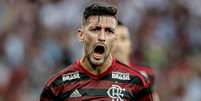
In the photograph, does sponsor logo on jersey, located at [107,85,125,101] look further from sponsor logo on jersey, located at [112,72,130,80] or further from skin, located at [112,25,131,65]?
skin, located at [112,25,131,65]

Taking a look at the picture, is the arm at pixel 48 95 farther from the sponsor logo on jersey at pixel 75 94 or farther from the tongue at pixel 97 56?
the tongue at pixel 97 56

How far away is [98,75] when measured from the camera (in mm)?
4895

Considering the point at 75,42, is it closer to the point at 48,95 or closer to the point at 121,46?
the point at 121,46

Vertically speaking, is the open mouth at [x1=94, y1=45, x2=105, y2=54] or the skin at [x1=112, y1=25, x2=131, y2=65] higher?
the open mouth at [x1=94, y1=45, x2=105, y2=54]

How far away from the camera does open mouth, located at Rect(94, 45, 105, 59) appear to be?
15.7 ft

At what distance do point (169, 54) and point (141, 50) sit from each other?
17.2 inches

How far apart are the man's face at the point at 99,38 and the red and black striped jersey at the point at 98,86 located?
0.13 m

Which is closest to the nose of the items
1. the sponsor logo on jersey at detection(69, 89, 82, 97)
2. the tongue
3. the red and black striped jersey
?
the tongue

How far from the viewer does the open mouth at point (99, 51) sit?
478 cm

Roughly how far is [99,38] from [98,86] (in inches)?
13.1

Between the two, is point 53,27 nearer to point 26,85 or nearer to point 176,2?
point 26,85

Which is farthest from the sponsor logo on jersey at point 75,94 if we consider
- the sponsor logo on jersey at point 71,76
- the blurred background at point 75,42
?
the blurred background at point 75,42

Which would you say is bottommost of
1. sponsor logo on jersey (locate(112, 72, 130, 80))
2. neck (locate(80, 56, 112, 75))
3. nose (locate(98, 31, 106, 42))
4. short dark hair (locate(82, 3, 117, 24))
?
sponsor logo on jersey (locate(112, 72, 130, 80))

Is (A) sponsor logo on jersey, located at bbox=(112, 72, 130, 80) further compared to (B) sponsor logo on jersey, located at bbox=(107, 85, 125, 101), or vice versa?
(A) sponsor logo on jersey, located at bbox=(112, 72, 130, 80)
